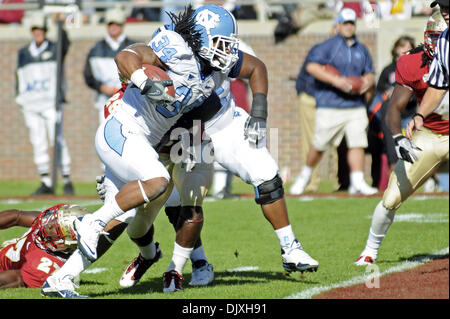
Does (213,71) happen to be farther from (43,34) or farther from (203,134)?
(43,34)

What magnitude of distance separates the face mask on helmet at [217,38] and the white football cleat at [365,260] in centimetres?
189

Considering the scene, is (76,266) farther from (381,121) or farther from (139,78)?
(381,121)

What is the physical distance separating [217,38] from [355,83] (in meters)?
5.50

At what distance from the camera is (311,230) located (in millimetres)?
8055

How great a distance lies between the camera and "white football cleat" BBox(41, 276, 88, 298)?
495cm

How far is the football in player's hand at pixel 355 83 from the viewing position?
10484 mm

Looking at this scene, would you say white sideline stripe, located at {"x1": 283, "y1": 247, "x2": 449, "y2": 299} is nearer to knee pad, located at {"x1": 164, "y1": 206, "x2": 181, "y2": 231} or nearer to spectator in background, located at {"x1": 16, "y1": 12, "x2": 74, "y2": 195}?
knee pad, located at {"x1": 164, "y1": 206, "x2": 181, "y2": 231}

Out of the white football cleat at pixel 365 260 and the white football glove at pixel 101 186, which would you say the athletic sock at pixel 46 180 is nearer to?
the white football cleat at pixel 365 260

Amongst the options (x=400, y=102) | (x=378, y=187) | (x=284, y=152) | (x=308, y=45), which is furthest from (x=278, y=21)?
(x=400, y=102)

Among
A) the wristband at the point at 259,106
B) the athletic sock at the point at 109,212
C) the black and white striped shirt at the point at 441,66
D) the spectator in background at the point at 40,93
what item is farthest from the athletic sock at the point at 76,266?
the spectator in background at the point at 40,93

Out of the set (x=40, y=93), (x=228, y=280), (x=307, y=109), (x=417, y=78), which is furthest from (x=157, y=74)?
(x=40, y=93)

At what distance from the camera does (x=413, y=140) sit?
6484mm

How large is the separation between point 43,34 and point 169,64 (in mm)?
7318

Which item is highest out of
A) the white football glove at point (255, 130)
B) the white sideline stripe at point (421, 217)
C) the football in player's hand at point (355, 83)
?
the white football glove at point (255, 130)
